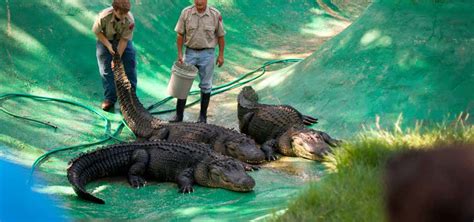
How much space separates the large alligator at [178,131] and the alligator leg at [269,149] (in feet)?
0.33

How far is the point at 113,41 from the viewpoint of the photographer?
23.4 feet

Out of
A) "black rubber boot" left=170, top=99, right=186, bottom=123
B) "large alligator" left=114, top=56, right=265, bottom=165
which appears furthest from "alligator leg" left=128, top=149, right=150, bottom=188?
"black rubber boot" left=170, top=99, right=186, bottom=123

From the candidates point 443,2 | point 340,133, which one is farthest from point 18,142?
point 443,2

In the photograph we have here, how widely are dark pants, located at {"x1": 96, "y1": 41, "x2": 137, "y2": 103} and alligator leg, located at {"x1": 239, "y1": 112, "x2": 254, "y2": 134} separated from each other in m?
1.33

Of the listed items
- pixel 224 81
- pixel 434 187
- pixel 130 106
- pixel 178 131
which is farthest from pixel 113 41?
pixel 434 187

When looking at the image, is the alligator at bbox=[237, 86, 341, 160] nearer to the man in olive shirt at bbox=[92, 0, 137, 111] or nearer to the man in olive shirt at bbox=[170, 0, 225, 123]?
the man in olive shirt at bbox=[170, 0, 225, 123]

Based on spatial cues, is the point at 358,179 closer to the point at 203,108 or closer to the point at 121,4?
the point at 203,108

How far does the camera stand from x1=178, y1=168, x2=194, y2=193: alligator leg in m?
5.28

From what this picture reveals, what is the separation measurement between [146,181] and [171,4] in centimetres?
498

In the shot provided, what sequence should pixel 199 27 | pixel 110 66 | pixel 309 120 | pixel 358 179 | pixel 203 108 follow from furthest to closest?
pixel 110 66 → pixel 203 108 → pixel 309 120 → pixel 199 27 → pixel 358 179

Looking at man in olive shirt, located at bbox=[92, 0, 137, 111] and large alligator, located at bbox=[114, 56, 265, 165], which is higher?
man in olive shirt, located at bbox=[92, 0, 137, 111]

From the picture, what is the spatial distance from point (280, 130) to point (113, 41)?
201cm

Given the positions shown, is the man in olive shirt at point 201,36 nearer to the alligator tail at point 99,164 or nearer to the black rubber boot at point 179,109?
the black rubber boot at point 179,109

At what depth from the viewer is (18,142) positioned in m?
5.97
